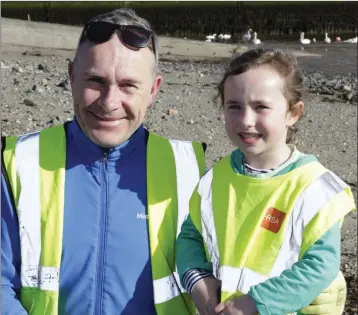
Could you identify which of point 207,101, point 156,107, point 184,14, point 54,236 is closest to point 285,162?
point 54,236

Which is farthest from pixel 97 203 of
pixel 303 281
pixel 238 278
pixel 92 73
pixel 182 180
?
pixel 303 281

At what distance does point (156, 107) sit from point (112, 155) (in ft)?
30.9

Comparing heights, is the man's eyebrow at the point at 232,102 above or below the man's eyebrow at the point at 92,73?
below

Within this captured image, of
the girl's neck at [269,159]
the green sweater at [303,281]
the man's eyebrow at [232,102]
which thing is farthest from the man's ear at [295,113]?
the green sweater at [303,281]

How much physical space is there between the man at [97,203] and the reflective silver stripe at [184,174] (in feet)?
0.15

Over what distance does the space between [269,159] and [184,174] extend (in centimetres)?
41

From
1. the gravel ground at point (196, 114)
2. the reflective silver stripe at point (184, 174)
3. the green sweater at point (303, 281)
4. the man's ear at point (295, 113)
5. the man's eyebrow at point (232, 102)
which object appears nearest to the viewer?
the green sweater at point (303, 281)

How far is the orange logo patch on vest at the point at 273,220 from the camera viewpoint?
3.09 m

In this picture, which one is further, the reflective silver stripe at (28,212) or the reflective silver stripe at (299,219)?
the reflective silver stripe at (28,212)

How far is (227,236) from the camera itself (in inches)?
126

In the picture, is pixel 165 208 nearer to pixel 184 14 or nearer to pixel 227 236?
pixel 227 236

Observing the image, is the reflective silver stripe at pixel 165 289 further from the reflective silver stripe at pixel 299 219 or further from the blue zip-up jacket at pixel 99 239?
the reflective silver stripe at pixel 299 219

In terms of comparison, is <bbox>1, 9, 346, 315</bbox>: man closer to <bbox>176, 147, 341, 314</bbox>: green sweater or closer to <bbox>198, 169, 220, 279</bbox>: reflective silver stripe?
<bbox>198, 169, 220, 279</bbox>: reflective silver stripe

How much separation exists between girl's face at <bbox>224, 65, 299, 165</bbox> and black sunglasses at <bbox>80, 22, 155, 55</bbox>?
0.39 meters
